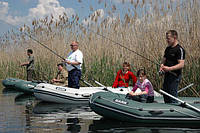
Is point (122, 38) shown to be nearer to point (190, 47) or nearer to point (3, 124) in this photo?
point (190, 47)

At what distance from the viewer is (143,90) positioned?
6.48 metres

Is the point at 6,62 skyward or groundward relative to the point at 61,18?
groundward

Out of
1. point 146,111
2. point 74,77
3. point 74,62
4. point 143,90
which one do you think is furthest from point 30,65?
point 146,111

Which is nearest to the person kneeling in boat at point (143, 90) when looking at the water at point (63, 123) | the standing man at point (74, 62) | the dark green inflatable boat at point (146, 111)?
the dark green inflatable boat at point (146, 111)

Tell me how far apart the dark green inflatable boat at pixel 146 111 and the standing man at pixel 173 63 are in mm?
284

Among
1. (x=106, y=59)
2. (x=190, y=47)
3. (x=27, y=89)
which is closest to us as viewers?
(x=190, y=47)

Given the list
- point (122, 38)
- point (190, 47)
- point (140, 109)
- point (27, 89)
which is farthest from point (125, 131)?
point (27, 89)

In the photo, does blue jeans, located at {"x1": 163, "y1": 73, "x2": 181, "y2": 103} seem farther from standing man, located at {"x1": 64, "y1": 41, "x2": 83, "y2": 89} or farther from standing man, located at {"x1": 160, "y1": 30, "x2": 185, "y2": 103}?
standing man, located at {"x1": 64, "y1": 41, "x2": 83, "y2": 89}

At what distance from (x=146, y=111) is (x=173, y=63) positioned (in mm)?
885

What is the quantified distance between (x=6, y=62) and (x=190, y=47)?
11045 millimetres

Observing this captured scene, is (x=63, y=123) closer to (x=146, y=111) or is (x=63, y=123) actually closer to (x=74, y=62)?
(x=146, y=111)

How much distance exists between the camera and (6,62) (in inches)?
655

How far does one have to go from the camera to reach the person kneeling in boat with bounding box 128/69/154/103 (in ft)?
21.1

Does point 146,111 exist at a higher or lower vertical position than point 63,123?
higher
